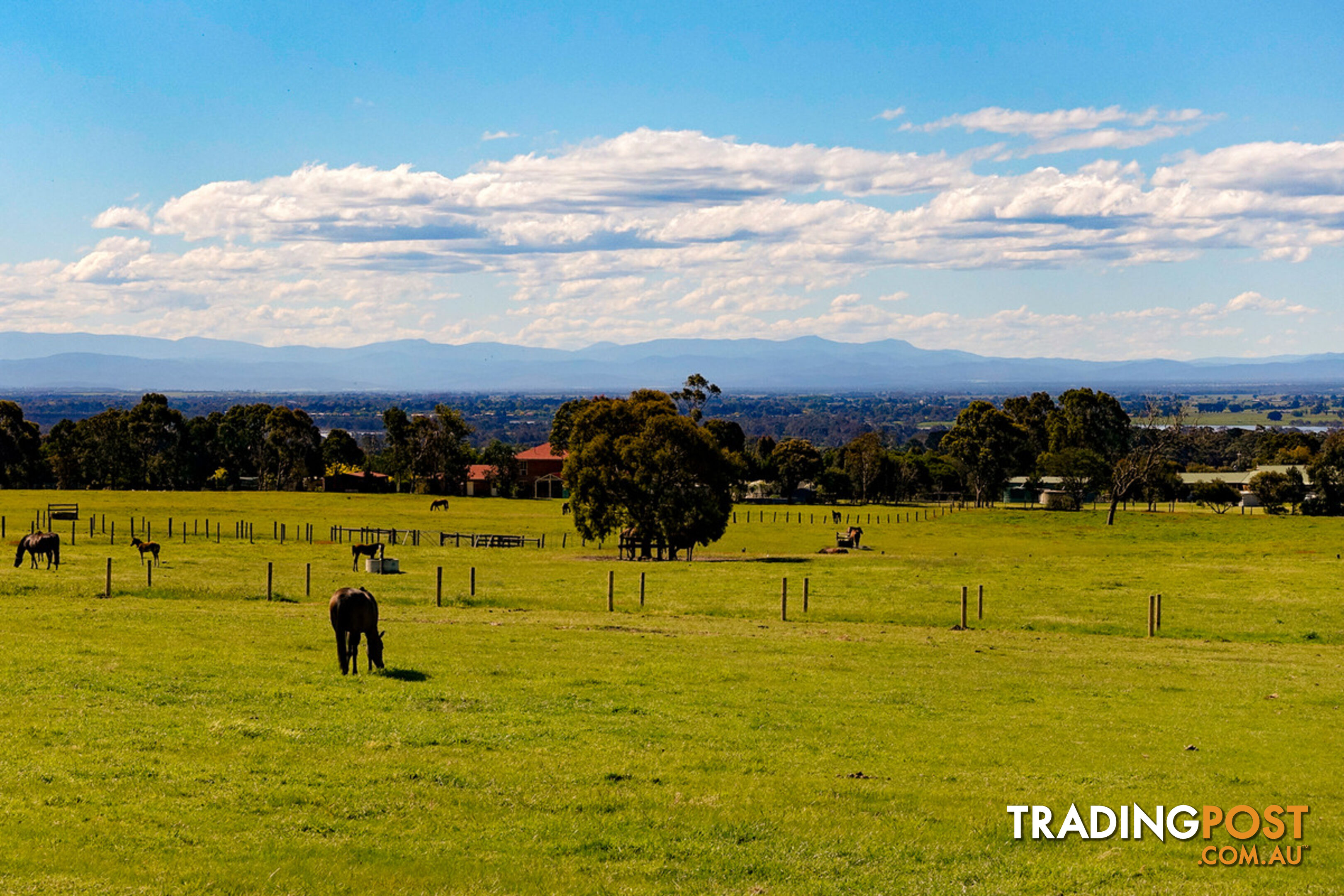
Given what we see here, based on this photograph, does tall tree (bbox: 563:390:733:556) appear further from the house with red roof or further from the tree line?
the house with red roof

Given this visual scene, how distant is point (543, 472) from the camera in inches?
5920

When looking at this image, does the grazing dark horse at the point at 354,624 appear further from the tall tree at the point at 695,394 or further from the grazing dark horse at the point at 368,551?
the tall tree at the point at 695,394

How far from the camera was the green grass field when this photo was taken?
511 inches

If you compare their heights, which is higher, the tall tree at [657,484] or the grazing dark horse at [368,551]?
the tall tree at [657,484]

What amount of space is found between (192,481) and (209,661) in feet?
444

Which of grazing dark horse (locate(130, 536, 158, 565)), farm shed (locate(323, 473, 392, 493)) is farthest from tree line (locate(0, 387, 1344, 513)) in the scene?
grazing dark horse (locate(130, 536, 158, 565))

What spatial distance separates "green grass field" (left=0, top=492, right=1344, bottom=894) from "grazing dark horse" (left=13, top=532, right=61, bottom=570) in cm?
574

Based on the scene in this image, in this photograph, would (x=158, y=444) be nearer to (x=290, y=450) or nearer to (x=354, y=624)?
(x=290, y=450)

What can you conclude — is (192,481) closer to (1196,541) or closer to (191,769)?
(1196,541)

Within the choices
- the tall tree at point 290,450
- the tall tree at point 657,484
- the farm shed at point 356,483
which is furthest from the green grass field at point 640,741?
the tall tree at point 290,450

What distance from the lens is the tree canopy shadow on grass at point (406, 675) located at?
22.7 meters

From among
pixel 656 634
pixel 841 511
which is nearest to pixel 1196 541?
pixel 841 511

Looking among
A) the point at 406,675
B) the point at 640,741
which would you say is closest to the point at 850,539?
the point at 406,675

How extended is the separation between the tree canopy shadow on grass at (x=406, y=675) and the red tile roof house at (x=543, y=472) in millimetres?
118568
